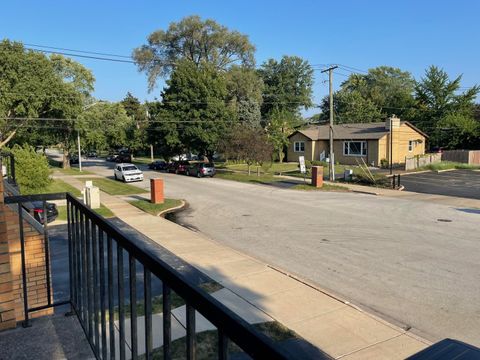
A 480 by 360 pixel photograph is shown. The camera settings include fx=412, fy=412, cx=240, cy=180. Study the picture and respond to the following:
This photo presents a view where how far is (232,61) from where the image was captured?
2419 inches

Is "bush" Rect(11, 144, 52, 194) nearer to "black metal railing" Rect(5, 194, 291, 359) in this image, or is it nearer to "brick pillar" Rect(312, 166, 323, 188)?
"brick pillar" Rect(312, 166, 323, 188)

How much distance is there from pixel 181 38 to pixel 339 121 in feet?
100

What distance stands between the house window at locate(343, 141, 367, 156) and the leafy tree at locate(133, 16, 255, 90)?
74.3ft

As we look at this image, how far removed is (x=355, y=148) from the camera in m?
44.5

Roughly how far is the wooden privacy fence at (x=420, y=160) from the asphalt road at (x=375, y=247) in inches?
714

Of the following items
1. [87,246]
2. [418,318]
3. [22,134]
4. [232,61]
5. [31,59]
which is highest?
[232,61]

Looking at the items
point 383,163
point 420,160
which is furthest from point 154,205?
point 420,160

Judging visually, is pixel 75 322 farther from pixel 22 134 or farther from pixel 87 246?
pixel 22 134

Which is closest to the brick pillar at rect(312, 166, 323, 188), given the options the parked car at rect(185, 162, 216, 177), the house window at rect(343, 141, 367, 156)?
the parked car at rect(185, 162, 216, 177)

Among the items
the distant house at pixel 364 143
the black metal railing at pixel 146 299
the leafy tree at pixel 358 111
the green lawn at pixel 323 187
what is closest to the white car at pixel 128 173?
the green lawn at pixel 323 187

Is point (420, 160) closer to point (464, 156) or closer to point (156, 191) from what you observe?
point (464, 156)

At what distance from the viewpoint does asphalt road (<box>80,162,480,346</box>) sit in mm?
7406

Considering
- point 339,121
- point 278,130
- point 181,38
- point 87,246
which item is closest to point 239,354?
point 87,246

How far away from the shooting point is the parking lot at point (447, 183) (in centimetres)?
2497
